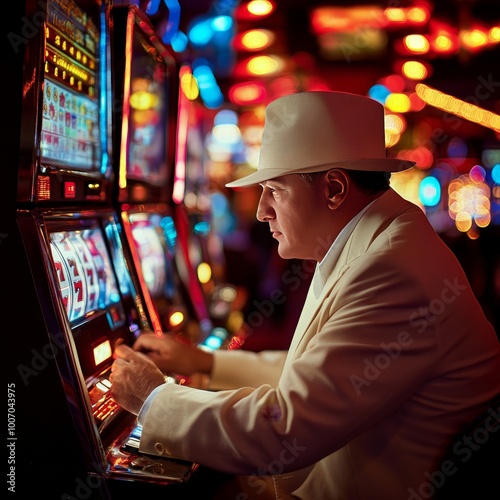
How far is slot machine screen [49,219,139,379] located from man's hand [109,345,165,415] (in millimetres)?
190

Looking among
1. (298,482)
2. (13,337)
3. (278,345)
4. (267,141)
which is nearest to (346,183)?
(267,141)

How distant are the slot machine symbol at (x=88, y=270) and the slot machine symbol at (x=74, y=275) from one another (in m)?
0.03

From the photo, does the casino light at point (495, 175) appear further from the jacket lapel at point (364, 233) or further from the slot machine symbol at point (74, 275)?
the slot machine symbol at point (74, 275)

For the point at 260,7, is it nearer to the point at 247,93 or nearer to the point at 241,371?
the point at 247,93

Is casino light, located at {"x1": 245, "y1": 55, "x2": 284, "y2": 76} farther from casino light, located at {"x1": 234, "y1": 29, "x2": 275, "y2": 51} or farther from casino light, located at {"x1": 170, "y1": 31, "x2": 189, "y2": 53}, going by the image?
casino light, located at {"x1": 170, "y1": 31, "x2": 189, "y2": 53}

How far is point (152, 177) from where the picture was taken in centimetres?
338

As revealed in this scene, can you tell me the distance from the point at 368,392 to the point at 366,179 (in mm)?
704

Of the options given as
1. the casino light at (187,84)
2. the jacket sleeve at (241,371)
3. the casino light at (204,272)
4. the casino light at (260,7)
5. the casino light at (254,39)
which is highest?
the casino light at (260,7)

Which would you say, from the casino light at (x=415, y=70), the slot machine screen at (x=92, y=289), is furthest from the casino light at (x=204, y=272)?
the casino light at (x=415, y=70)

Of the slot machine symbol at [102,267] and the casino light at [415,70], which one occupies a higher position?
the casino light at [415,70]

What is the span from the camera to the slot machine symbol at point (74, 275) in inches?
84.0

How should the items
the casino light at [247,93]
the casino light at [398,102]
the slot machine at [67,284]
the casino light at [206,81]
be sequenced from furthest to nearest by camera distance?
the casino light at [398,102], the casino light at [247,93], the casino light at [206,81], the slot machine at [67,284]

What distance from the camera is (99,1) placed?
2418 mm

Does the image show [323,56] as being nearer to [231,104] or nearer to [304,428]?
[231,104]
